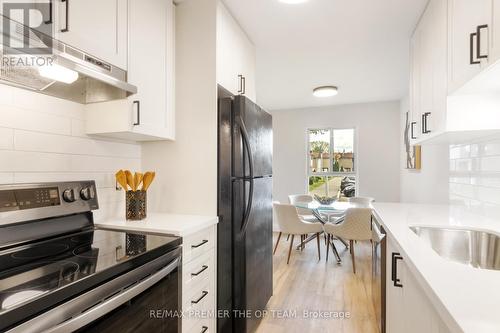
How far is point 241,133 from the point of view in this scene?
176 cm

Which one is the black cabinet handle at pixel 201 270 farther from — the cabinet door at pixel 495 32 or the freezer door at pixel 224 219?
the cabinet door at pixel 495 32

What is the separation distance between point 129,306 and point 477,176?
213cm

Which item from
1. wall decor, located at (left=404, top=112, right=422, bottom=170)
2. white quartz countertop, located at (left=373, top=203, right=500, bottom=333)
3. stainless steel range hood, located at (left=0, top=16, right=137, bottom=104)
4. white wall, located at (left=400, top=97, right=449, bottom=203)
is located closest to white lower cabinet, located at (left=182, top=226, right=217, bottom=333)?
stainless steel range hood, located at (left=0, top=16, right=137, bottom=104)

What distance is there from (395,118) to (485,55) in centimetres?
399

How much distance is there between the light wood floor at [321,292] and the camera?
2.10 meters

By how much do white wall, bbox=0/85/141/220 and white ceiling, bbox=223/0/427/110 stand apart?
1.27 meters

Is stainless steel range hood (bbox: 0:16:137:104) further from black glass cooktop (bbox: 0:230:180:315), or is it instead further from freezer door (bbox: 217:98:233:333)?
black glass cooktop (bbox: 0:230:180:315)

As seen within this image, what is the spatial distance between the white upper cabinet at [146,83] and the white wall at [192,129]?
8cm

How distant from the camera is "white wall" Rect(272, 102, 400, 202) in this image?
4.70m

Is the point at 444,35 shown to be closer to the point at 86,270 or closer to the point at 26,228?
the point at 86,270

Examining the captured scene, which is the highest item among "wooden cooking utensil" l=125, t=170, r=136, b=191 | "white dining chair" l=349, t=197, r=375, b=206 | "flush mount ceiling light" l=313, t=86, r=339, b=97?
"flush mount ceiling light" l=313, t=86, r=339, b=97

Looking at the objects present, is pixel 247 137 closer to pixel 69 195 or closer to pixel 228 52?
pixel 228 52

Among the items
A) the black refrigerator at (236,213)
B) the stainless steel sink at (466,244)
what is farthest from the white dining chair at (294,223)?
the stainless steel sink at (466,244)

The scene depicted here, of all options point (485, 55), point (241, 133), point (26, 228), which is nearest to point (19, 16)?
point (26, 228)
